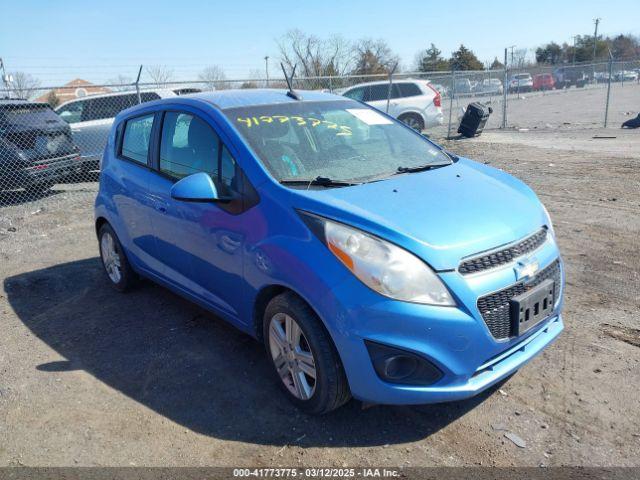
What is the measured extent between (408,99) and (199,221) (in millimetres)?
13093

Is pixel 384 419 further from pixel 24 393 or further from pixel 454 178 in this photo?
pixel 24 393

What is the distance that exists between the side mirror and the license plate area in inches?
72.2

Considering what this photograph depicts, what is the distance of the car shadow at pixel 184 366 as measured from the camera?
299cm

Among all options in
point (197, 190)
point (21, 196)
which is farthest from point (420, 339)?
point (21, 196)

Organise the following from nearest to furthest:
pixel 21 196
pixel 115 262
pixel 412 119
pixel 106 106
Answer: pixel 115 262
pixel 21 196
pixel 106 106
pixel 412 119

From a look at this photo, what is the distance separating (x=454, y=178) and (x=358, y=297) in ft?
4.19

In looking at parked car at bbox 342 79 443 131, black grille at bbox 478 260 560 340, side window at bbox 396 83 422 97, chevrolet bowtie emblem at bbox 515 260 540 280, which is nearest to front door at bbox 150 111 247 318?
black grille at bbox 478 260 560 340

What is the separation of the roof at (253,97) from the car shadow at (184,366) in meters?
1.75

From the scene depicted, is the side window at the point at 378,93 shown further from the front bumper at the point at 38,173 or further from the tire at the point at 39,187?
the tire at the point at 39,187

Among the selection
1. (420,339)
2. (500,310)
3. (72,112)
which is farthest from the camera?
(72,112)

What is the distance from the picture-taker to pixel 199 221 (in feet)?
11.9

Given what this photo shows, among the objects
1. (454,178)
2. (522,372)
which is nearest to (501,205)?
(454,178)

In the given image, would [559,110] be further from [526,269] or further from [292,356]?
[292,356]

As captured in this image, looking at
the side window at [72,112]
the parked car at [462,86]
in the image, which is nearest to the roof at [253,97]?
the side window at [72,112]
